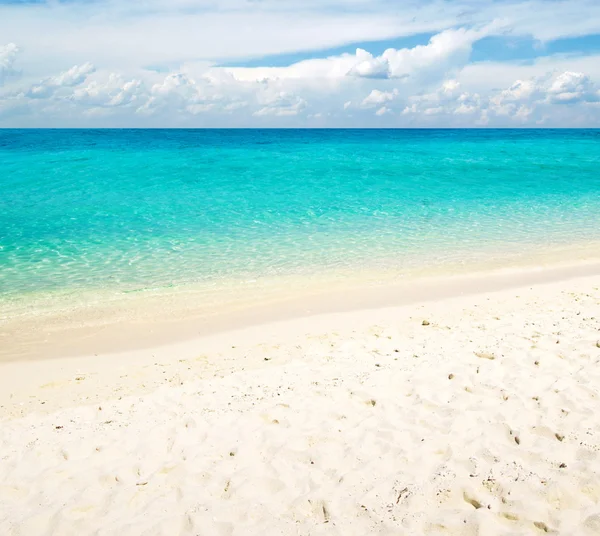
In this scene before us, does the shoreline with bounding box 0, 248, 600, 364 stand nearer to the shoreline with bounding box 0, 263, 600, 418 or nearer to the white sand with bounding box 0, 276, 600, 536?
the shoreline with bounding box 0, 263, 600, 418

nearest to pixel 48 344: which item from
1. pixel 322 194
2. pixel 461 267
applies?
pixel 461 267

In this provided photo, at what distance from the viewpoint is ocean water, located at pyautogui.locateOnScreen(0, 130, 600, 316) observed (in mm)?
12023

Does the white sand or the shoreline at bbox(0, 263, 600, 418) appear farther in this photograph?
the shoreline at bbox(0, 263, 600, 418)

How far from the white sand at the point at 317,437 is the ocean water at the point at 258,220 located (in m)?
4.12

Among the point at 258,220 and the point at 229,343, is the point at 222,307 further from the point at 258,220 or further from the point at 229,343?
the point at 258,220

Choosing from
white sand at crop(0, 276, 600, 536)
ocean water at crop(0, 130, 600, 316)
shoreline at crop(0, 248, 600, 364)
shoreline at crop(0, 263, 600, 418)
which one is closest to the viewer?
white sand at crop(0, 276, 600, 536)

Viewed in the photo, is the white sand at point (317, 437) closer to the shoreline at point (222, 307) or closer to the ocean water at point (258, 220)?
the shoreline at point (222, 307)

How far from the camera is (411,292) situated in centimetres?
1053

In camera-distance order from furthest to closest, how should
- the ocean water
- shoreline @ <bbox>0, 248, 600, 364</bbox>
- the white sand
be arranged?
the ocean water < shoreline @ <bbox>0, 248, 600, 364</bbox> < the white sand

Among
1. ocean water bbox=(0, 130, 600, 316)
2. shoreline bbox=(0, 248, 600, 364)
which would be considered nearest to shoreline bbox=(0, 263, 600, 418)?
shoreline bbox=(0, 248, 600, 364)

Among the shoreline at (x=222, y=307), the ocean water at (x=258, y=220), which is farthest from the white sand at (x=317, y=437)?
the ocean water at (x=258, y=220)

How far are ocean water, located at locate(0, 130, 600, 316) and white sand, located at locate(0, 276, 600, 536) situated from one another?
4.12 meters

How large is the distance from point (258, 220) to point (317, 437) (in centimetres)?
1285

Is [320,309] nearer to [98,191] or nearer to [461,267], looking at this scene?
[461,267]
